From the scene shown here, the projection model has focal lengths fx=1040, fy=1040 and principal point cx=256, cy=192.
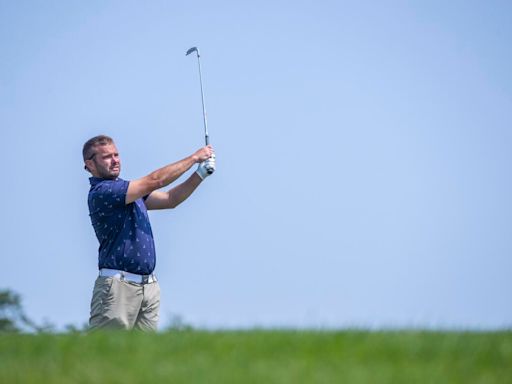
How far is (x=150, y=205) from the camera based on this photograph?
1270 centimetres

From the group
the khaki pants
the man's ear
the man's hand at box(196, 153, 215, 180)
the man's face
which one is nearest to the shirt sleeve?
the man's face

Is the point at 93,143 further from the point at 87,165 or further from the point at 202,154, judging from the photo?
the point at 202,154

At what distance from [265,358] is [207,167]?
463 centimetres

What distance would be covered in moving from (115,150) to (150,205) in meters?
0.96

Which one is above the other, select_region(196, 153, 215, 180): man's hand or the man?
select_region(196, 153, 215, 180): man's hand

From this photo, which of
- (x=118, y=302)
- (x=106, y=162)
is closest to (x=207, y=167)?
(x=106, y=162)

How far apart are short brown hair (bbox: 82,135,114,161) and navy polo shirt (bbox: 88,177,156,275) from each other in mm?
429

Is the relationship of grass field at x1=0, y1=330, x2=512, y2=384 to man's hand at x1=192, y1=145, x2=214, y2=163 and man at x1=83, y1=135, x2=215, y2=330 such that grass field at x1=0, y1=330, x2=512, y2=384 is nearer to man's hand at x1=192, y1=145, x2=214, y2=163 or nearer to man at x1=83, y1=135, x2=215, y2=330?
man at x1=83, y1=135, x2=215, y2=330

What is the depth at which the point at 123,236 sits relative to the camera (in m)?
11.5

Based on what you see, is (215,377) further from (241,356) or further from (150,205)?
(150,205)

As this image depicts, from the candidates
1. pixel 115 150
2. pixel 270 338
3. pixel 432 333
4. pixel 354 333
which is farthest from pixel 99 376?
pixel 115 150

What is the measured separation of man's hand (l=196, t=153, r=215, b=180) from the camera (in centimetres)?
1210

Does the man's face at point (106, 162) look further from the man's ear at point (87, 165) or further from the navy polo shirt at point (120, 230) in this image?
the navy polo shirt at point (120, 230)

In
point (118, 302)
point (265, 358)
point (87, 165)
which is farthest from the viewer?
point (87, 165)
